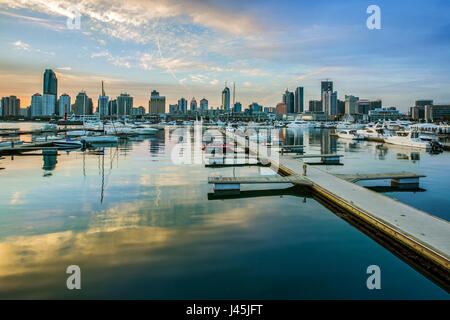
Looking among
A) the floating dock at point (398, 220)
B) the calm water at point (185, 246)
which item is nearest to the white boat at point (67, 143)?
the calm water at point (185, 246)

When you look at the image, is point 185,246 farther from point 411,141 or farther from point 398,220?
point 411,141

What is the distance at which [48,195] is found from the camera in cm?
1855

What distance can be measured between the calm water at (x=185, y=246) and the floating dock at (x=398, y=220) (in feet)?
2.14

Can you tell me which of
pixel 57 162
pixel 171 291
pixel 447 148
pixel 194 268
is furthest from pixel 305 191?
pixel 447 148

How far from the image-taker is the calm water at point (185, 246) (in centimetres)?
859

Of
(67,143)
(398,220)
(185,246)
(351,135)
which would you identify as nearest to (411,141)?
(351,135)

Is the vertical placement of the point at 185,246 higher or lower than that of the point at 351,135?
lower

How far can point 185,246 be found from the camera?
1138 centimetres

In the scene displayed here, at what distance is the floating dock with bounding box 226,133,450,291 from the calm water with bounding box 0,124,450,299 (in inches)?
25.6

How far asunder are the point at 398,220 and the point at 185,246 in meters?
8.17

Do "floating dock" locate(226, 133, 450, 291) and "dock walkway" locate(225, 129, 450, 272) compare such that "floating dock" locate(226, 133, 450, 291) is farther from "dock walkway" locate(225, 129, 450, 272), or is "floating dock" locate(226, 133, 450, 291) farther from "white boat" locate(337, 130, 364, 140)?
"white boat" locate(337, 130, 364, 140)

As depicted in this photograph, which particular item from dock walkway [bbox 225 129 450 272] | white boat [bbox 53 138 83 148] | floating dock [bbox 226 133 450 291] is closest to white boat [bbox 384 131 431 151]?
floating dock [bbox 226 133 450 291]

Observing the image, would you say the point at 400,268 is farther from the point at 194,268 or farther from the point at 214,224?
the point at 214,224
